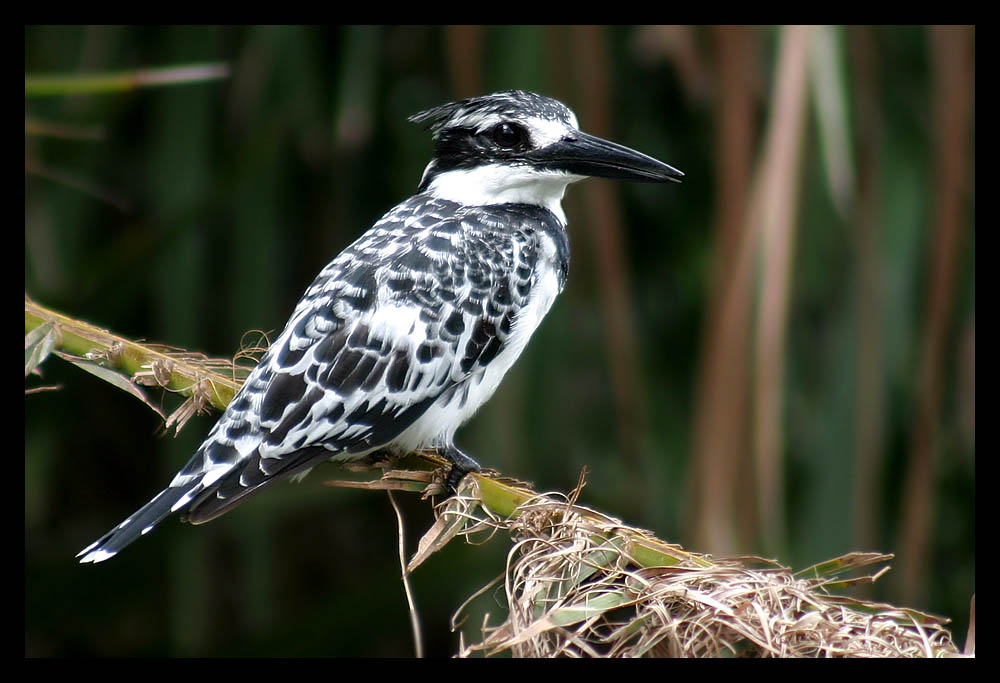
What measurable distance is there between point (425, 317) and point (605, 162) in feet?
1.59

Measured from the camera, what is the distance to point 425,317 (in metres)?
1.91

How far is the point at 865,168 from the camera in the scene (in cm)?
239

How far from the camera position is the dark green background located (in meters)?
2.32

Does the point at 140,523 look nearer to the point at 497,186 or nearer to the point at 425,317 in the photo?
the point at 425,317

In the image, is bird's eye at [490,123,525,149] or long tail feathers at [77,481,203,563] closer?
long tail feathers at [77,481,203,563]

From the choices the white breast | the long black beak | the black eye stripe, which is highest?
the black eye stripe

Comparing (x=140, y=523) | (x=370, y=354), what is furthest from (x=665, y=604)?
(x=140, y=523)

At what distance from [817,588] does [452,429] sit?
77 centimetres

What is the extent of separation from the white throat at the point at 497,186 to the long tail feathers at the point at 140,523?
33.5 inches

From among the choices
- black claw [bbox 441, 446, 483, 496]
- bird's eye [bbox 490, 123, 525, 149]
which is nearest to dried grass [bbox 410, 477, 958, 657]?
black claw [bbox 441, 446, 483, 496]

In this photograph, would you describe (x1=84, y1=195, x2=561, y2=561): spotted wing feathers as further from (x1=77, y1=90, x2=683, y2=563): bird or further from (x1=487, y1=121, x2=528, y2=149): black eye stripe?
(x1=487, y1=121, x2=528, y2=149): black eye stripe

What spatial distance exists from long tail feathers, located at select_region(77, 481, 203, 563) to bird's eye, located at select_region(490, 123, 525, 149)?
93cm

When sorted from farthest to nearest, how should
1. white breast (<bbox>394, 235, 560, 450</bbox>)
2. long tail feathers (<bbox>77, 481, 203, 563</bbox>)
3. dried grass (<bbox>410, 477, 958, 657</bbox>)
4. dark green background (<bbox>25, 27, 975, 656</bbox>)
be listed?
dark green background (<bbox>25, 27, 975, 656</bbox>) < white breast (<bbox>394, 235, 560, 450</bbox>) < long tail feathers (<bbox>77, 481, 203, 563</bbox>) < dried grass (<bbox>410, 477, 958, 657</bbox>)
